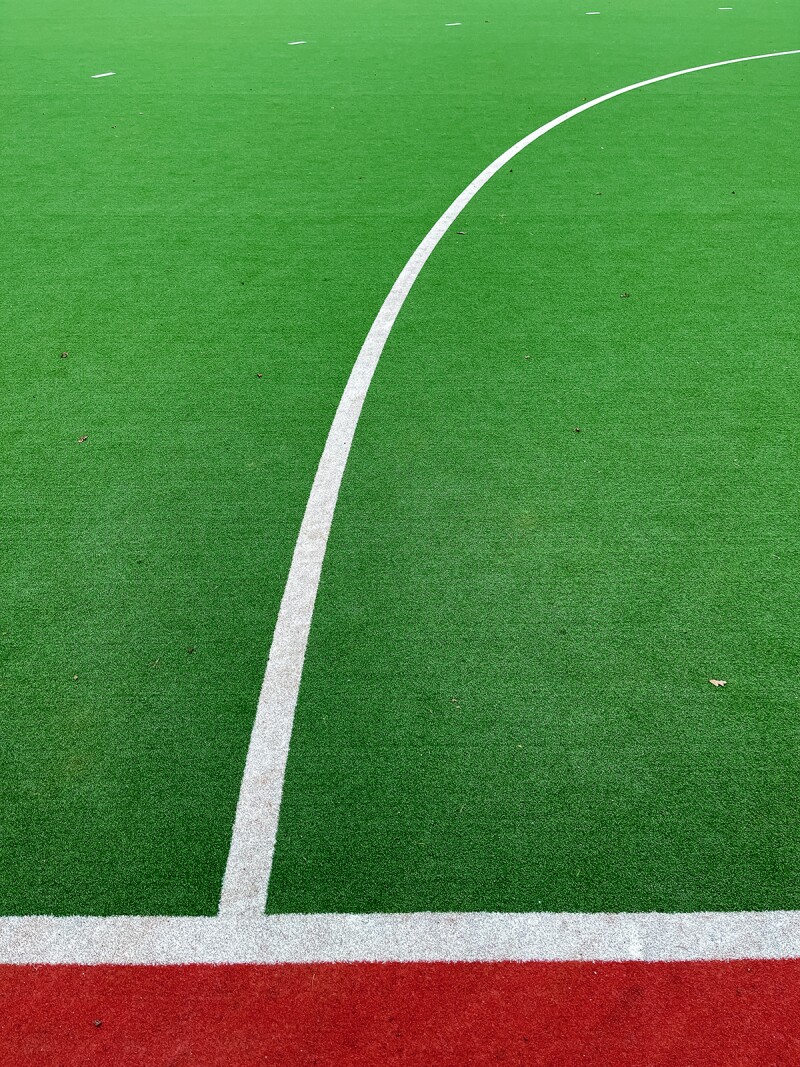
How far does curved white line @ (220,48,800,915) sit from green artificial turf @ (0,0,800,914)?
6 cm

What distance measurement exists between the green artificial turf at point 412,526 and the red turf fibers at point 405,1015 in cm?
26

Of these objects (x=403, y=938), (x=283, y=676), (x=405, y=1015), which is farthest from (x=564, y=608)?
(x=405, y=1015)

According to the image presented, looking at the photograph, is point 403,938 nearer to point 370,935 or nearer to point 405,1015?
point 370,935

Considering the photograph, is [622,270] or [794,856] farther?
[622,270]

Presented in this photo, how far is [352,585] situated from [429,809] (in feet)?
4.54

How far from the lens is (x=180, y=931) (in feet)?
10.4

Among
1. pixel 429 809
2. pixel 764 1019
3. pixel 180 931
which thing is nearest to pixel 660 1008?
pixel 764 1019

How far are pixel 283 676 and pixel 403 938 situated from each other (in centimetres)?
135

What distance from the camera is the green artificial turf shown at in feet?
11.4

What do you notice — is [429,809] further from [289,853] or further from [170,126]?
[170,126]

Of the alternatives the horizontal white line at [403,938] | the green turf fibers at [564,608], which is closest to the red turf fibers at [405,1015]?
the horizontal white line at [403,938]

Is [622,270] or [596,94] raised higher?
[596,94]

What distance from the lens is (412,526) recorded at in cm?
506

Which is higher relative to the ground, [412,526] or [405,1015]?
[412,526]
